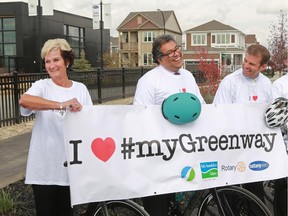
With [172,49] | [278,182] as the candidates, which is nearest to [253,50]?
[172,49]

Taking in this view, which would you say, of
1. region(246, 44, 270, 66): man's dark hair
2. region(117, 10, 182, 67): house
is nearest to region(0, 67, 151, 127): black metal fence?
region(246, 44, 270, 66): man's dark hair

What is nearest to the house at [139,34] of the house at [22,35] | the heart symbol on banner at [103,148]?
the house at [22,35]

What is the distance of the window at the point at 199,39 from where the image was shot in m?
85.9

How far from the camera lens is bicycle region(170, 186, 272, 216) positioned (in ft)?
10.6

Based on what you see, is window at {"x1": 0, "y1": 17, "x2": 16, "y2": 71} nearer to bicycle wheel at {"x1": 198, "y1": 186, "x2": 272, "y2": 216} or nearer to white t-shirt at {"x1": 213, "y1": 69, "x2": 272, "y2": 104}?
white t-shirt at {"x1": 213, "y1": 69, "x2": 272, "y2": 104}

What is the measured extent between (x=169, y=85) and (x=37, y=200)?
135 cm

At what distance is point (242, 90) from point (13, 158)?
4.42 m

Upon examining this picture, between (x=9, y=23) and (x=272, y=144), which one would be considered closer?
(x=272, y=144)

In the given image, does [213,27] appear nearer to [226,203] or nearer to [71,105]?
[226,203]

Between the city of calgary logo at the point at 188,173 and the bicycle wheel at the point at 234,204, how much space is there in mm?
306

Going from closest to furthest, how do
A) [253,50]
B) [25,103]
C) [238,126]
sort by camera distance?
[25,103]
[238,126]
[253,50]

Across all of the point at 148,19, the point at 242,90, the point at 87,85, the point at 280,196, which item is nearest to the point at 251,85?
the point at 242,90

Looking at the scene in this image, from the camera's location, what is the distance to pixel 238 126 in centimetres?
331

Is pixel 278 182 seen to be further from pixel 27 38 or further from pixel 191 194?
pixel 27 38
